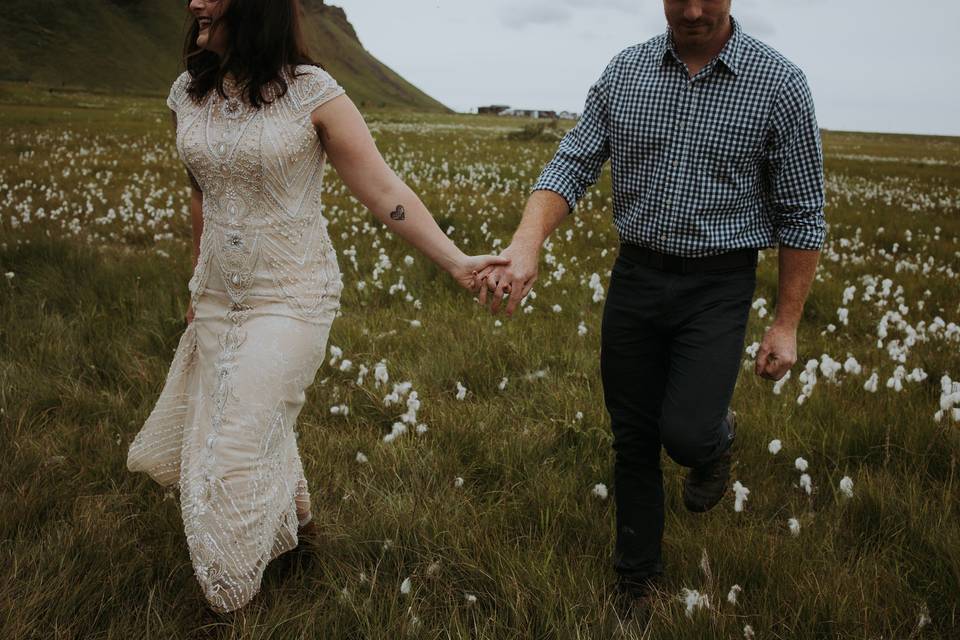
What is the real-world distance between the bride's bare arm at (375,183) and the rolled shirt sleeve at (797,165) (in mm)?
1260

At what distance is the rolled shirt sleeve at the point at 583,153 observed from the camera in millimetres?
3457

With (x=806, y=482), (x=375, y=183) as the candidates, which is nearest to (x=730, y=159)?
(x=375, y=183)

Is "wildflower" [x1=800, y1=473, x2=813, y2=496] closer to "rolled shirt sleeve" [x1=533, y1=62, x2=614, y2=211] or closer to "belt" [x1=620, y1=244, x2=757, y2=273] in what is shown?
"belt" [x1=620, y1=244, x2=757, y2=273]

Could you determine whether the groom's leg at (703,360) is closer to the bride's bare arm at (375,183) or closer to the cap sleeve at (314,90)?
the bride's bare arm at (375,183)

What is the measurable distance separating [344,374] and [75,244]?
4.75 m

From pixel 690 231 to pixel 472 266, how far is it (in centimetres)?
100

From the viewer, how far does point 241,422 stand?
288 cm

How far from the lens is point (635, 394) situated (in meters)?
3.39

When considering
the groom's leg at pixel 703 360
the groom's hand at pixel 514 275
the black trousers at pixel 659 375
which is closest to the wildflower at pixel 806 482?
the black trousers at pixel 659 375

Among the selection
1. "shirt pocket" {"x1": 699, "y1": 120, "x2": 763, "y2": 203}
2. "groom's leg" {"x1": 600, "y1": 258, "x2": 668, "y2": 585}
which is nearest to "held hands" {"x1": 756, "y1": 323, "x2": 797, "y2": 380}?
"groom's leg" {"x1": 600, "y1": 258, "x2": 668, "y2": 585}

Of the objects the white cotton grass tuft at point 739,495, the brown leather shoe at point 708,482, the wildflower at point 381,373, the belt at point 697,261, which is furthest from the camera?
the wildflower at point 381,373

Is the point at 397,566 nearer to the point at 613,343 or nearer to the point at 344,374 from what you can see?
the point at 613,343

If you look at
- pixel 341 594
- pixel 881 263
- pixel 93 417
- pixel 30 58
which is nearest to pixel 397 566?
pixel 341 594

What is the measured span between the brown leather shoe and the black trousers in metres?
0.09
